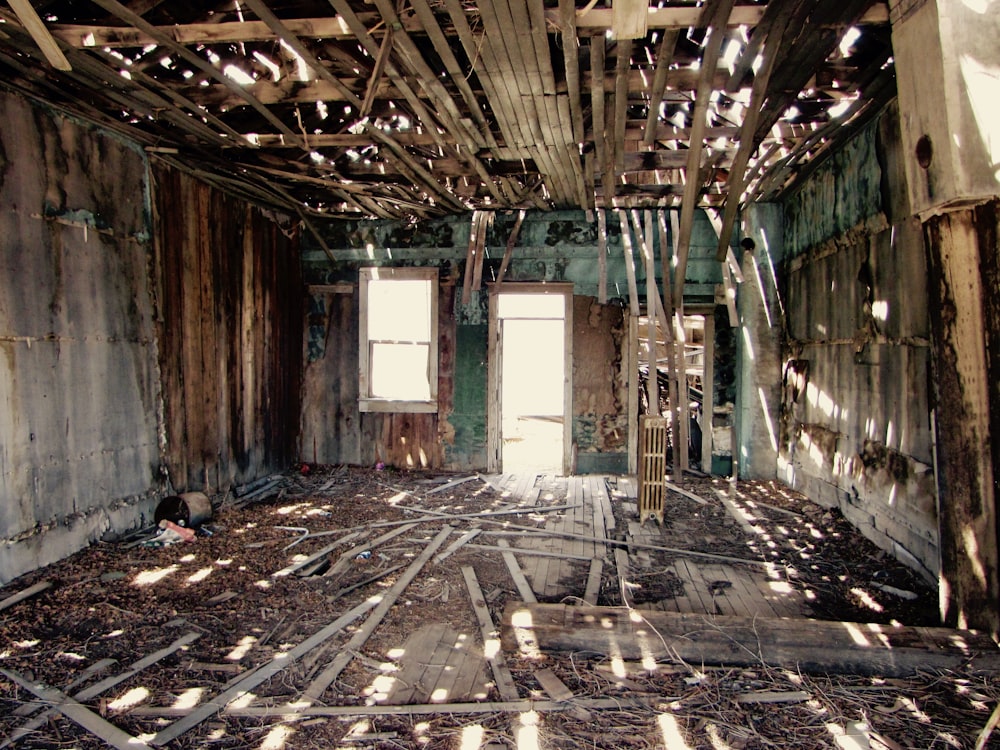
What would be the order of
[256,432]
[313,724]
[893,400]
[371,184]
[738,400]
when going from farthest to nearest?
[738,400] → [256,432] → [371,184] → [893,400] → [313,724]

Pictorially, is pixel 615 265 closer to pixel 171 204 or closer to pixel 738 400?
pixel 738 400

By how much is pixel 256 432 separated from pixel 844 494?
20.5 feet

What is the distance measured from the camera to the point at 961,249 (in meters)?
2.98

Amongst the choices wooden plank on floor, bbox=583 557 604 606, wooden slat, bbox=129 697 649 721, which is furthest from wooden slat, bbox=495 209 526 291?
wooden slat, bbox=129 697 649 721

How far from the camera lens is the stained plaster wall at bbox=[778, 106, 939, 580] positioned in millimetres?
4258

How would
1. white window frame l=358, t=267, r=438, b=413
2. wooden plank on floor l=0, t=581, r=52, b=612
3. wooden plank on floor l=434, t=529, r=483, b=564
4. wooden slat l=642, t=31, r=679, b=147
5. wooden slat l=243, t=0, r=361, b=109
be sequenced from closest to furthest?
wooden slat l=243, t=0, r=361, b=109 → wooden slat l=642, t=31, r=679, b=147 → wooden plank on floor l=0, t=581, r=52, b=612 → wooden plank on floor l=434, t=529, r=483, b=564 → white window frame l=358, t=267, r=438, b=413

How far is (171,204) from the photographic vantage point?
18.1 ft

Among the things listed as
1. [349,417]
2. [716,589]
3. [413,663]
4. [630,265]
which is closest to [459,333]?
[349,417]

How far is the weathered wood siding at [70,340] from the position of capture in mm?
4023

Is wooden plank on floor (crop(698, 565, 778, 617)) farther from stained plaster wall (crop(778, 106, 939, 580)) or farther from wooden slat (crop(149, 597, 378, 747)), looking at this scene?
wooden slat (crop(149, 597, 378, 747))

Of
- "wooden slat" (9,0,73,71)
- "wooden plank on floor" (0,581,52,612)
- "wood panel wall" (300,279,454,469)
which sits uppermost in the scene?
"wooden slat" (9,0,73,71)

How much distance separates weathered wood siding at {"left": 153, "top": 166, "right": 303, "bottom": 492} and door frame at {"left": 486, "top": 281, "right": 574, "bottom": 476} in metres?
2.62

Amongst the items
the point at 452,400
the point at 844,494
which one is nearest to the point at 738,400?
the point at 844,494

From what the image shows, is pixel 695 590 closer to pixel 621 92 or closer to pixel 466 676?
pixel 466 676
